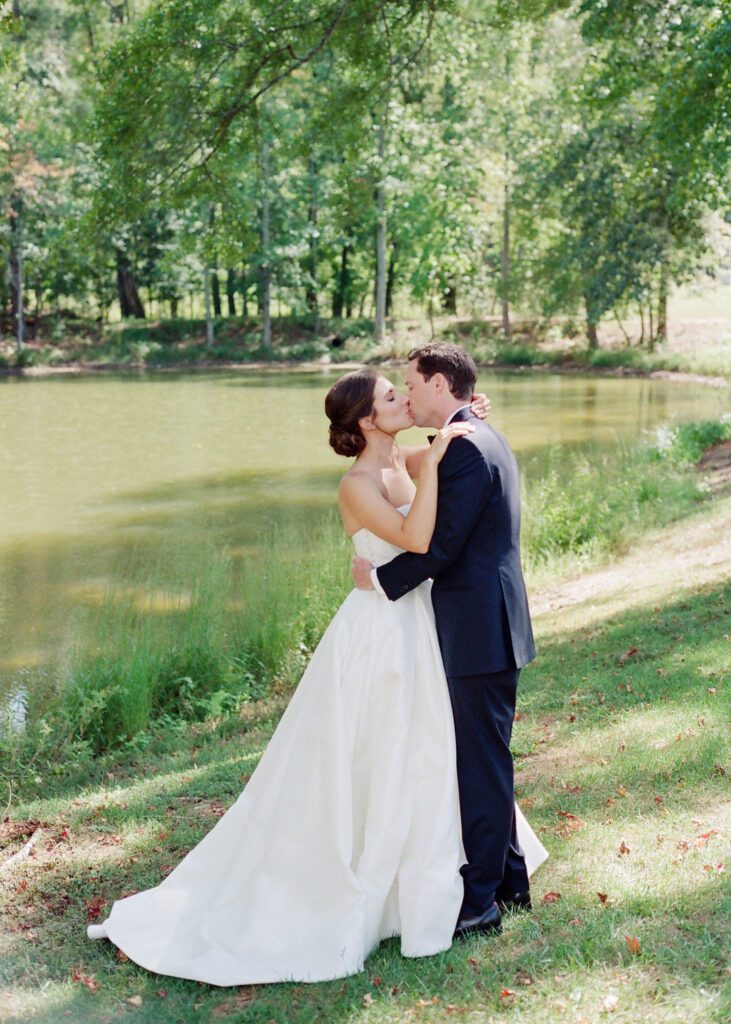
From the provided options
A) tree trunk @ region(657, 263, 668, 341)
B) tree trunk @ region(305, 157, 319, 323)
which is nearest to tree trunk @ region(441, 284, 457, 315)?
tree trunk @ region(305, 157, 319, 323)

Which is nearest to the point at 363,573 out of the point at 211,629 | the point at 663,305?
the point at 211,629

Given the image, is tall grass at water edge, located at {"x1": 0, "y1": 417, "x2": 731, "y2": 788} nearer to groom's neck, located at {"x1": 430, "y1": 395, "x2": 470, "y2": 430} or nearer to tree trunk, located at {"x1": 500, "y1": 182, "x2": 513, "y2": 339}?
groom's neck, located at {"x1": 430, "y1": 395, "x2": 470, "y2": 430}

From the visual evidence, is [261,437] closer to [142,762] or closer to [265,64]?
[265,64]

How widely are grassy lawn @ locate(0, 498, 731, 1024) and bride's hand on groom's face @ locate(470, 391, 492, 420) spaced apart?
73.1 inches

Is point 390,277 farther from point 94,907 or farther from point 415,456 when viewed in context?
point 94,907

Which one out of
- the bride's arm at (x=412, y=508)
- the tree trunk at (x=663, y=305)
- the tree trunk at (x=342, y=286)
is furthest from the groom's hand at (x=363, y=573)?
the tree trunk at (x=342, y=286)

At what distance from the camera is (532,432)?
2475 cm

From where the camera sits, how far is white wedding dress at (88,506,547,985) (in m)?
4.06

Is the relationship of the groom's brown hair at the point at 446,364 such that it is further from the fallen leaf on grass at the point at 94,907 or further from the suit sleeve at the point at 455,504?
the fallen leaf on grass at the point at 94,907

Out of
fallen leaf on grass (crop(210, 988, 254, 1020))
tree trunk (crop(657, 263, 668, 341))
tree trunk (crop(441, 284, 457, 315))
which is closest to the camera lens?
fallen leaf on grass (crop(210, 988, 254, 1020))

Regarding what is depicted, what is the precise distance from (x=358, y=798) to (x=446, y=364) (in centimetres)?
164

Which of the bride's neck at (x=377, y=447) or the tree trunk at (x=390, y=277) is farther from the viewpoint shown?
the tree trunk at (x=390, y=277)

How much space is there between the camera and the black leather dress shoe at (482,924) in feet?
13.5

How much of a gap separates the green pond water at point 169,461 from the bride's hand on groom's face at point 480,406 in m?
6.63
